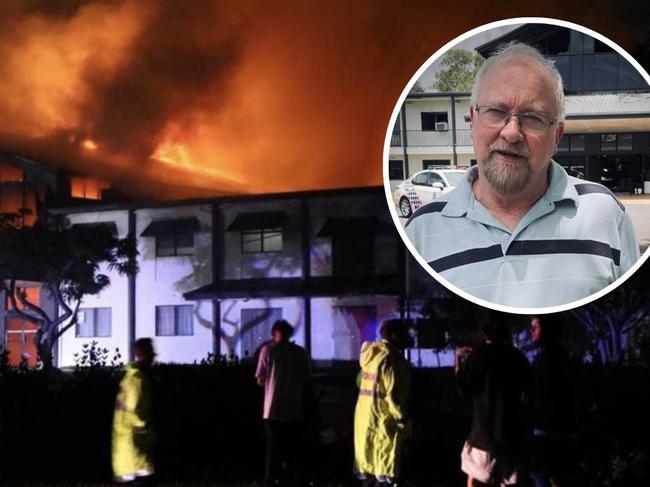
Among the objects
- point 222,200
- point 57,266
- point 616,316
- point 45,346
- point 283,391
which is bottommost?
point 283,391

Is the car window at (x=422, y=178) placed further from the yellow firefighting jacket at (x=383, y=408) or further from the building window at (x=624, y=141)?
the building window at (x=624, y=141)

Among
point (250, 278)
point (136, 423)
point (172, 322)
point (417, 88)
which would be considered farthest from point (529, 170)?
point (136, 423)

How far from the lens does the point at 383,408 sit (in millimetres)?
6664

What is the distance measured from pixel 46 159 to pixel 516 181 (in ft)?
9.50

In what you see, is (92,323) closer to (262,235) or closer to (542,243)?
(262,235)

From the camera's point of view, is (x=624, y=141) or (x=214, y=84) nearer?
(x=624, y=141)

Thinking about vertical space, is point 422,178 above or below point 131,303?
above

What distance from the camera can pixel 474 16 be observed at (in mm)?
6973

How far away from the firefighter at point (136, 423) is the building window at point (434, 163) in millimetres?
1864

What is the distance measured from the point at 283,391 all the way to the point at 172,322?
0.77 m

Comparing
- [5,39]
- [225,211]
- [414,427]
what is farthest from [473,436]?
[5,39]

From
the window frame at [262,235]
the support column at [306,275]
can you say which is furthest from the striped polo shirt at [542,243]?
the window frame at [262,235]

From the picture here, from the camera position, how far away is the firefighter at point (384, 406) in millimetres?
6637

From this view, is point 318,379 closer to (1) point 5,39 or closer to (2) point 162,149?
(2) point 162,149
